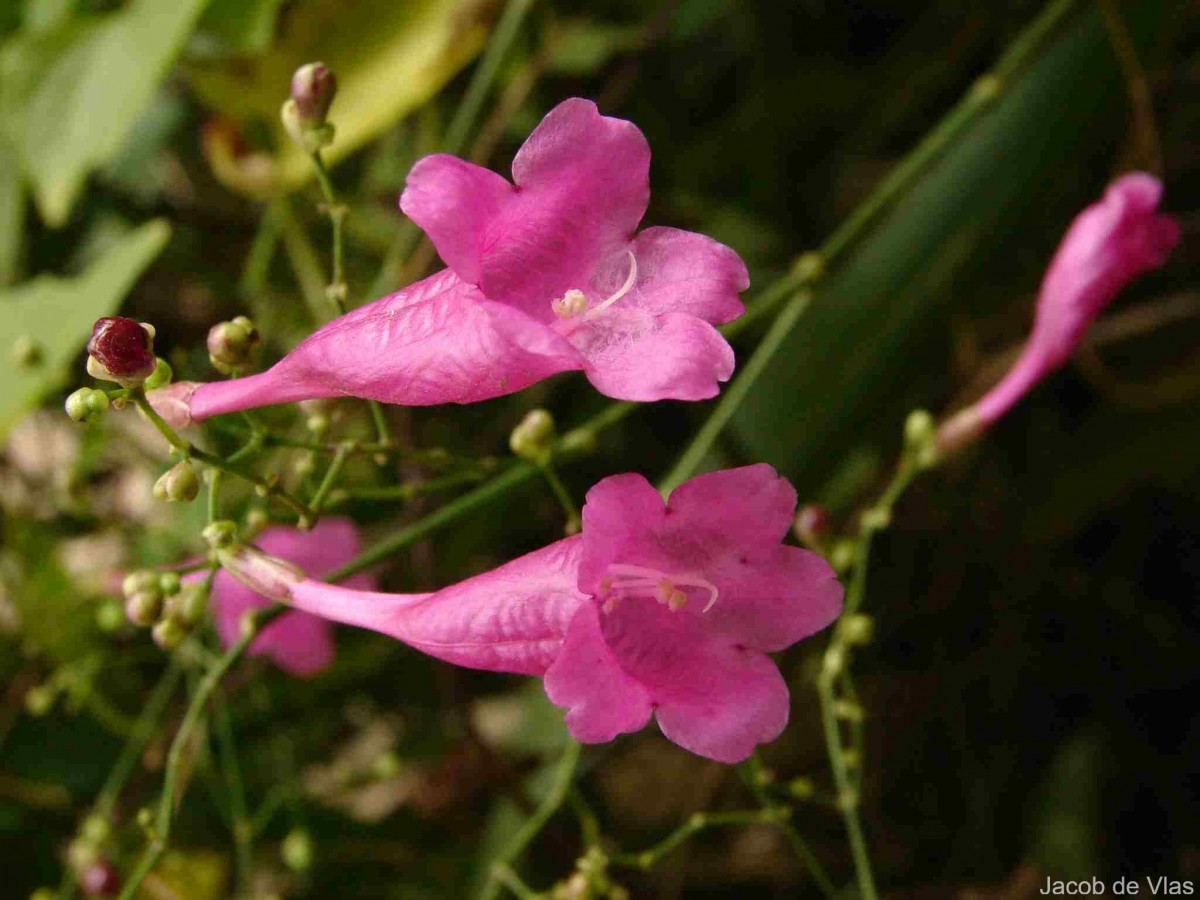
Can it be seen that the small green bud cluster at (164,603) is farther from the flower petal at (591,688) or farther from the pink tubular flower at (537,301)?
the flower petal at (591,688)

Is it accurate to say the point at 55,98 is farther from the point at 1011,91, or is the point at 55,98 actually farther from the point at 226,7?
the point at 1011,91

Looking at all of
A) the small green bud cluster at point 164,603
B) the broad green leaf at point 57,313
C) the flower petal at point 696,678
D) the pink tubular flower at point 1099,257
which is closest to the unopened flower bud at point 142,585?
the small green bud cluster at point 164,603

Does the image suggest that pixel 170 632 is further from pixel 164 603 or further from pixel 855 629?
pixel 855 629

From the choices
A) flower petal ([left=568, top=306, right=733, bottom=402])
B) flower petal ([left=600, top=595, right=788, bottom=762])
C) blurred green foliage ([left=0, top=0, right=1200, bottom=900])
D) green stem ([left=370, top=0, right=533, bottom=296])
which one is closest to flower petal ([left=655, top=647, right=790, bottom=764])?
flower petal ([left=600, top=595, right=788, bottom=762])

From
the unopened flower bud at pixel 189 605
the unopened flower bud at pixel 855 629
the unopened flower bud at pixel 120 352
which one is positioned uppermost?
the unopened flower bud at pixel 120 352

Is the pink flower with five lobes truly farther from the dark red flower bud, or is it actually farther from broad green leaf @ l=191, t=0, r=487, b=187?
broad green leaf @ l=191, t=0, r=487, b=187

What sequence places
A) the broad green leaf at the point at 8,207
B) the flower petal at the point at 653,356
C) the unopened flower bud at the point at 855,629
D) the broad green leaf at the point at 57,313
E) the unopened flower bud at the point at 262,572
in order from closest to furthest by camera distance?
1. the flower petal at the point at 653,356
2. the unopened flower bud at the point at 262,572
3. the unopened flower bud at the point at 855,629
4. the broad green leaf at the point at 57,313
5. the broad green leaf at the point at 8,207
